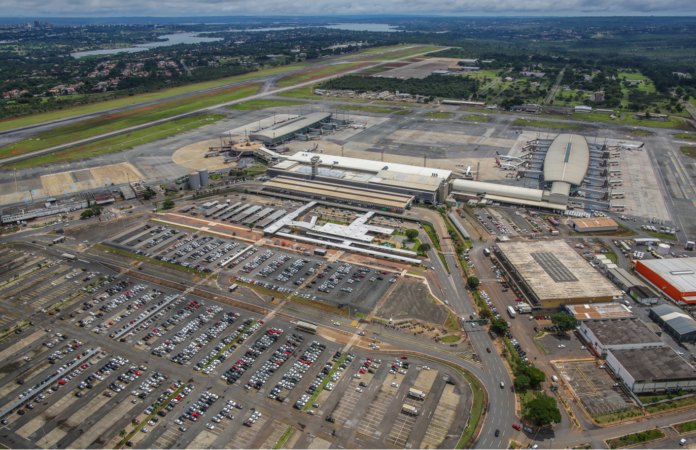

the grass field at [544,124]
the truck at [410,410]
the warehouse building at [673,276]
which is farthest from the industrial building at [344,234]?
the grass field at [544,124]

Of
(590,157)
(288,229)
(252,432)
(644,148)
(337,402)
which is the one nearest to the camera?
(252,432)

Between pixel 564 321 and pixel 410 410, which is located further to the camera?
pixel 564 321

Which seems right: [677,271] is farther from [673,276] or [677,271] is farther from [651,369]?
[651,369]

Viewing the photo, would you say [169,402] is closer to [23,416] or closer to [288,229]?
[23,416]

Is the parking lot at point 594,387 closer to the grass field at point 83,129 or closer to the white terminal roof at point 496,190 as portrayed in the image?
the white terminal roof at point 496,190

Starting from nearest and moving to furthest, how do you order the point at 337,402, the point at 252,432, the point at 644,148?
the point at 252,432 < the point at 337,402 < the point at 644,148

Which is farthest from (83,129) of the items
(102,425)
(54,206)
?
(102,425)

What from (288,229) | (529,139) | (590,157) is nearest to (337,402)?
(288,229)
